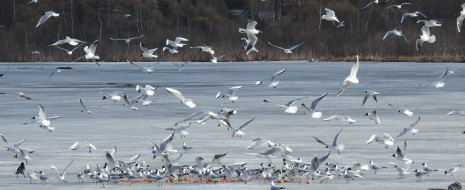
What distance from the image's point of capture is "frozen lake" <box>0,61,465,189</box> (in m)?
11.1

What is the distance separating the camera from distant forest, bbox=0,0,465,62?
1986 inches

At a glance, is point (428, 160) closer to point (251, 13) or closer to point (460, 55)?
point (460, 55)

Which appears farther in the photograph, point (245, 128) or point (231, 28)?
point (231, 28)

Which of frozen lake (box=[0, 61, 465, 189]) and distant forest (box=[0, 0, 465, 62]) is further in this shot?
distant forest (box=[0, 0, 465, 62])

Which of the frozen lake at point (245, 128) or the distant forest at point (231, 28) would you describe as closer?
the frozen lake at point (245, 128)

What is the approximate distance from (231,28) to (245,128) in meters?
49.1

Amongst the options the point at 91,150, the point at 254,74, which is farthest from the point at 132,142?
the point at 254,74

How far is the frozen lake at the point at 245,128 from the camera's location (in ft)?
36.3

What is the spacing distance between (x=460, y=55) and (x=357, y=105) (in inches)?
1031

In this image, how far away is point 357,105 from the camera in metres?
20.7

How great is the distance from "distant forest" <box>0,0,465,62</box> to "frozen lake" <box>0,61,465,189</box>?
1972 cm

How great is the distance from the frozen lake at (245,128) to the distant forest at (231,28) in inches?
776

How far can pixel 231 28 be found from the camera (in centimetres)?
6481

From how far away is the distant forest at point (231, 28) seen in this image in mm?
50438
